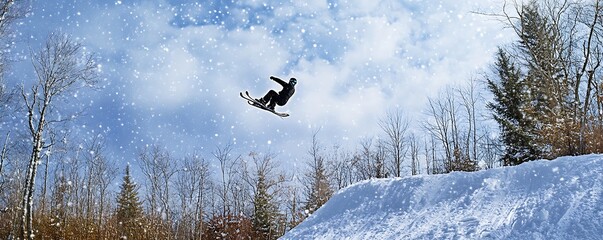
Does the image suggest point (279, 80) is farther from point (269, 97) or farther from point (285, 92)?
point (269, 97)

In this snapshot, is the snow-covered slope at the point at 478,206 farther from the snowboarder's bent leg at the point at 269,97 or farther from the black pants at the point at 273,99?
the snowboarder's bent leg at the point at 269,97

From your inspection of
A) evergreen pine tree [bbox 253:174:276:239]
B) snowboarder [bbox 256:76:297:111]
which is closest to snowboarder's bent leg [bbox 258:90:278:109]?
snowboarder [bbox 256:76:297:111]

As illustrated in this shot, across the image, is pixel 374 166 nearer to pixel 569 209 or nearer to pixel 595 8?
pixel 595 8

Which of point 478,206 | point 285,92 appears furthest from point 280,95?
point 478,206

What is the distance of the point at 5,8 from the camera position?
1231cm

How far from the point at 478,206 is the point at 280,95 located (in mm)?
4995

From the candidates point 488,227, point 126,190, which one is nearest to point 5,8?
point 488,227

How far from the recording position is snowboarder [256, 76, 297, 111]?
10141mm

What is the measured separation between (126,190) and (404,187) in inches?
1140

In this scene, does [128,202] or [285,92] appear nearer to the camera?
[285,92]

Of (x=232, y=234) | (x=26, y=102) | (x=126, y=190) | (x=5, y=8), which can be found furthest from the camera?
(x=126, y=190)

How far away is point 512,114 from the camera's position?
22562mm

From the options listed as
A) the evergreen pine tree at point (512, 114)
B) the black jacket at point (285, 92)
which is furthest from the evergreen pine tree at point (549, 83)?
the black jacket at point (285, 92)

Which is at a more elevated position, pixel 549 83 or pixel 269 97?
pixel 549 83
